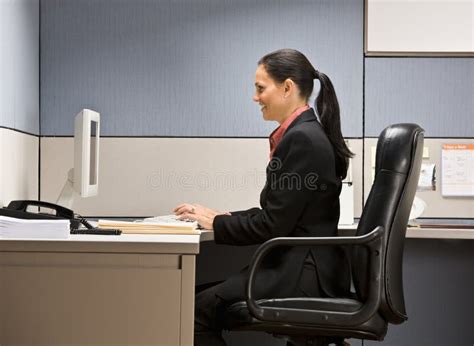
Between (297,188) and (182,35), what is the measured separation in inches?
53.2

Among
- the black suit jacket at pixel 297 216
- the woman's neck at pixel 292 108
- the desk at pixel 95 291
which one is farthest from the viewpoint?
the woman's neck at pixel 292 108

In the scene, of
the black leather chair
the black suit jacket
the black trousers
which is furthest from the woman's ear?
the black trousers

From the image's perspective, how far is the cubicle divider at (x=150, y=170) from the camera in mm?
3201

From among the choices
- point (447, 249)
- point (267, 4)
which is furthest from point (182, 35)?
point (447, 249)

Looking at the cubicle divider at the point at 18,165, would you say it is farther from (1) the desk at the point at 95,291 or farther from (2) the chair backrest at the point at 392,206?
(2) the chair backrest at the point at 392,206

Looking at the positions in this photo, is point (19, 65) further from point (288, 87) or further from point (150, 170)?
point (288, 87)

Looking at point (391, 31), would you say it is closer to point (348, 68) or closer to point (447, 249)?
point (348, 68)

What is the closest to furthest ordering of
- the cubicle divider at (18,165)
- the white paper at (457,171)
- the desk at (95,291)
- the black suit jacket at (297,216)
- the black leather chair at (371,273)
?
1. the desk at (95,291)
2. the black leather chair at (371,273)
3. the black suit jacket at (297,216)
4. the cubicle divider at (18,165)
5. the white paper at (457,171)

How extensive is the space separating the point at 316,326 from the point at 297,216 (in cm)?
31

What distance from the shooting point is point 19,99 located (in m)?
2.83

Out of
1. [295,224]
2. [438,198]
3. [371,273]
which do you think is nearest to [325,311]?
[371,273]

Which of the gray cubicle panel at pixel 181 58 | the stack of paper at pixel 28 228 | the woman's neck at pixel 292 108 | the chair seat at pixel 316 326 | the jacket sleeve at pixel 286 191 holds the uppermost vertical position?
the gray cubicle panel at pixel 181 58

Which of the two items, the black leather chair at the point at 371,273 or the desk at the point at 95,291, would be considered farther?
the black leather chair at the point at 371,273

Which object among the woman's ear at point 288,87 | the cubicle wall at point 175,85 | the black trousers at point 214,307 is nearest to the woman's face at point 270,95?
the woman's ear at point 288,87
